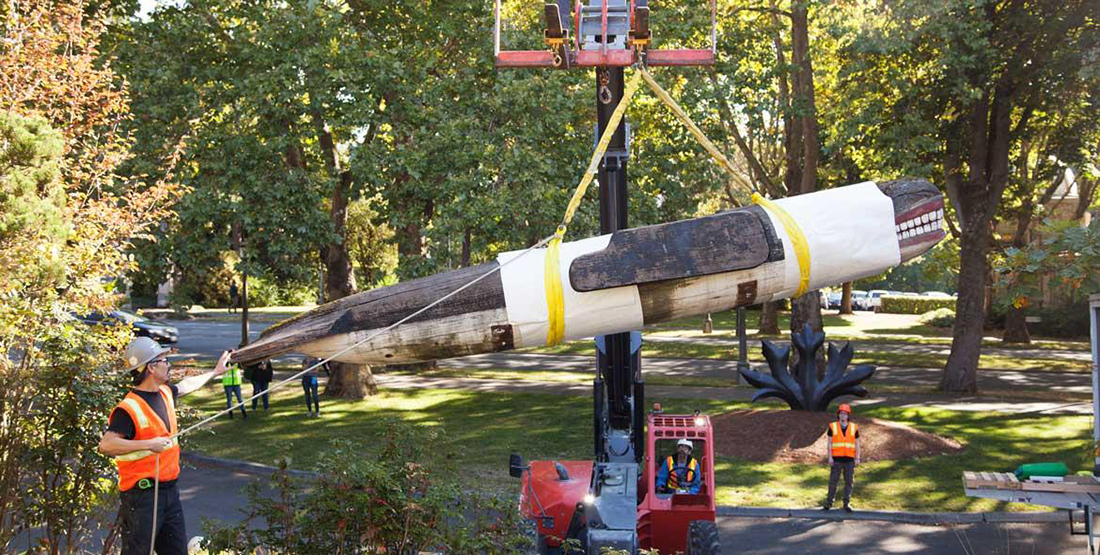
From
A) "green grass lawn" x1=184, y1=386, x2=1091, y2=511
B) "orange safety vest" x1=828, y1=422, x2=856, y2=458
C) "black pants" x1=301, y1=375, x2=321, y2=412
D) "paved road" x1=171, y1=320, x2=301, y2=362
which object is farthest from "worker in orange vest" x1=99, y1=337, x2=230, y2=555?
"paved road" x1=171, y1=320, x2=301, y2=362

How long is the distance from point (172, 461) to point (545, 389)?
18891 mm

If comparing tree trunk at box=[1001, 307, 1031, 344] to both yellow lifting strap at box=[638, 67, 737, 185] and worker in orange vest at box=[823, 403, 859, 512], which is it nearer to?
worker in orange vest at box=[823, 403, 859, 512]

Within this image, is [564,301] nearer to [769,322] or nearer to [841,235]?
[841,235]

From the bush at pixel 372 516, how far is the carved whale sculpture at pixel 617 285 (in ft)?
2.87

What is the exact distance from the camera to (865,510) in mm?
13031

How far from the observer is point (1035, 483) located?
9562mm

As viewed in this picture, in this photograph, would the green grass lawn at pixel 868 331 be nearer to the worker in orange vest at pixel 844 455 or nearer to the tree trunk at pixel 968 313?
the tree trunk at pixel 968 313

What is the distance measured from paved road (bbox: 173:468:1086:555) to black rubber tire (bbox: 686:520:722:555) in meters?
3.29

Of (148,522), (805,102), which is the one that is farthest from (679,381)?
(148,522)

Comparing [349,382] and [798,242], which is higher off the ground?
[798,242]

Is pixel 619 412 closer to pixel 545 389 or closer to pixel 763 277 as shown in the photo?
pixel 763 277

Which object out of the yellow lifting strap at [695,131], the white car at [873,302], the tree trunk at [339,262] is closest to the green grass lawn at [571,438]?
the tree trunk at [339,262]

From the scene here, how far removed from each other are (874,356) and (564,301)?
1138 inches

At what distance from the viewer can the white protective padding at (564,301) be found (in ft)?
21.1
